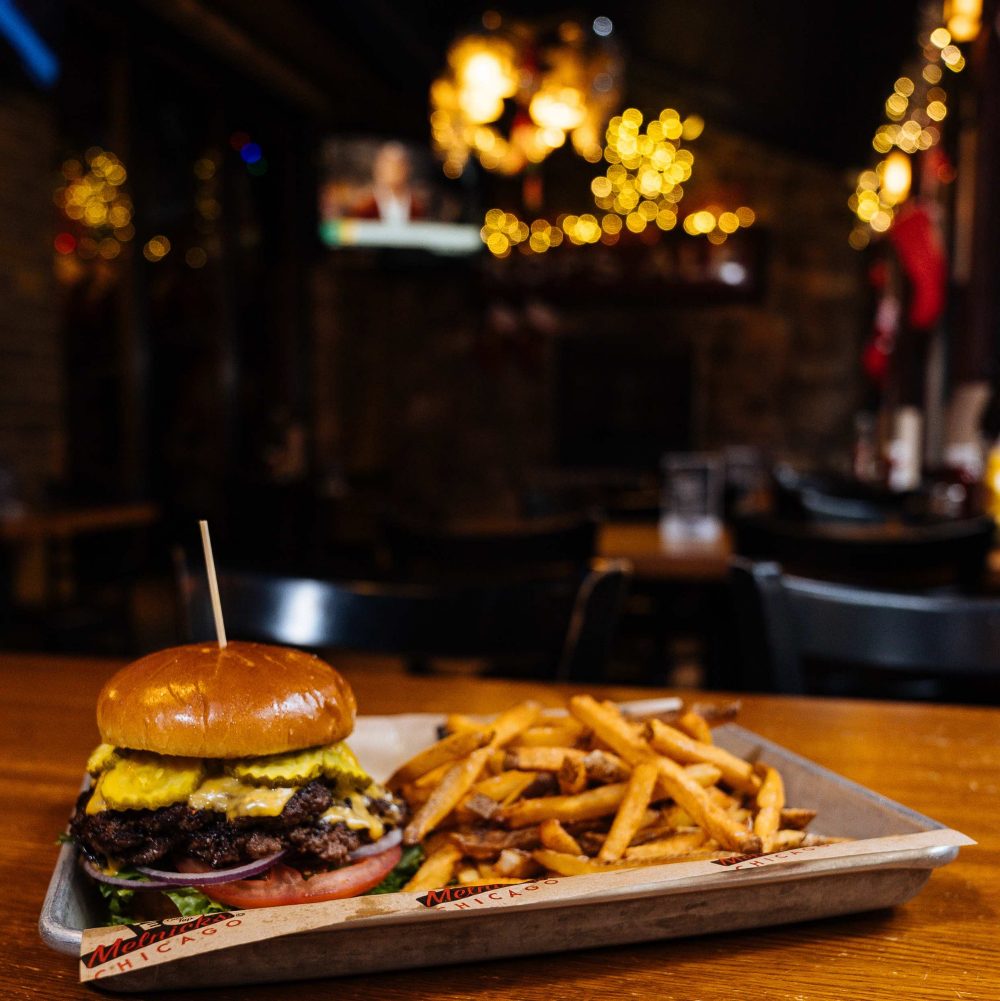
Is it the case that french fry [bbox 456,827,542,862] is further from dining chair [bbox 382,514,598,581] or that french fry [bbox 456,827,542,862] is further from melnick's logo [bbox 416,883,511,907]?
dining chair [bbox 382,514,598,581]

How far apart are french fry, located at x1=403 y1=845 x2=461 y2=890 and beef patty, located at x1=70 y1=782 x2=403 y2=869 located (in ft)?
0.17

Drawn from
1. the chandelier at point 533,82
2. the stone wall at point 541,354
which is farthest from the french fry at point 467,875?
the stone wall at point 541,354

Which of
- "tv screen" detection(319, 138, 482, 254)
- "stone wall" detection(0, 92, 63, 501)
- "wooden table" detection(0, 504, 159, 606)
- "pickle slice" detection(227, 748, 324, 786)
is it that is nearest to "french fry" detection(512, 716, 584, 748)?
"pickle slice" detection(227, 748, 324, 786)

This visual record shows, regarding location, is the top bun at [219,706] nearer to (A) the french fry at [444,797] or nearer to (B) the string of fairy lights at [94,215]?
(A) the french fry at [444,797]

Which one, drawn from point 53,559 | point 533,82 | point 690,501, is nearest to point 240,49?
point 533,82

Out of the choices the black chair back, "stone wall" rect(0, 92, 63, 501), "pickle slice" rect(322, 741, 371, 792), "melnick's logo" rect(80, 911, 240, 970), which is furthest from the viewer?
"stone wall" rect(0, 92, 63, 501)

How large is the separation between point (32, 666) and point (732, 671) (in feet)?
6.29

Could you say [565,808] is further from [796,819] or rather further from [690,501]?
[690,501]

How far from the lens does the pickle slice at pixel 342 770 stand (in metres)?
0.73

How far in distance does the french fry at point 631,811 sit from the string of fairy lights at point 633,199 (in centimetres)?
946

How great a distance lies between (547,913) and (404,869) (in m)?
0.21

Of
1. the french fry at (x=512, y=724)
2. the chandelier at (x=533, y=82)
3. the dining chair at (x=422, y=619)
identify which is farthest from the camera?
the chandelier at (x=533, y=82)

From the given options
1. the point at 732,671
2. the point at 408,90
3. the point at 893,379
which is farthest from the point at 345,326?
the point at 732,671

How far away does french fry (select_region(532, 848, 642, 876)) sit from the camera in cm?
64
